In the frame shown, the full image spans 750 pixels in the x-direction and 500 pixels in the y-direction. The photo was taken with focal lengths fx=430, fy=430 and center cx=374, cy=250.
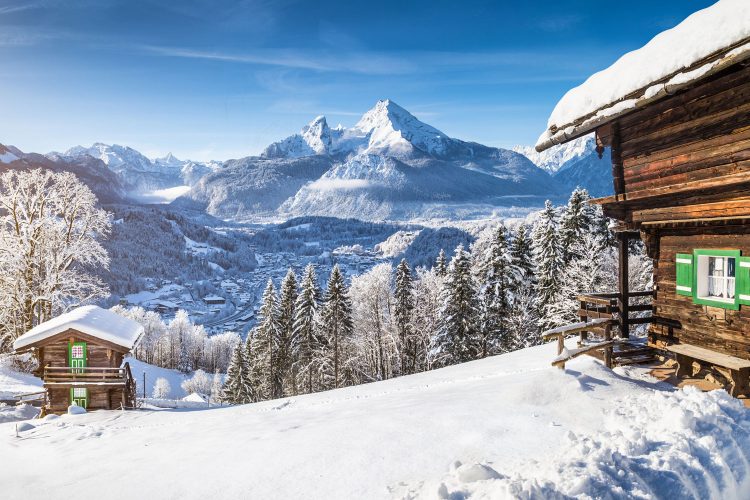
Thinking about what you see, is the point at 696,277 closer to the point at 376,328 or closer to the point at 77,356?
the point at 77,356

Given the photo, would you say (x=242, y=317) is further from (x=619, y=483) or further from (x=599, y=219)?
(x=619, y=483)

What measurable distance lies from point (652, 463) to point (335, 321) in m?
33.2

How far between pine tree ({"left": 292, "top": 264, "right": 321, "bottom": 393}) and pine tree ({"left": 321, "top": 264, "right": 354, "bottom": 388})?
0.98 metres

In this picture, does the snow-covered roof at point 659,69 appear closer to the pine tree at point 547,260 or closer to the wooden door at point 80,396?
the wooden door at point 80,396

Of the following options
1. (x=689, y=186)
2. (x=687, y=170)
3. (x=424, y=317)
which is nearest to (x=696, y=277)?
(x=689, y=186)

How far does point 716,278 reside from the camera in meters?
9.83

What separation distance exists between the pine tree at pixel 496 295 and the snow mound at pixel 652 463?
82.2 feet

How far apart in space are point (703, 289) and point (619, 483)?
293 inches

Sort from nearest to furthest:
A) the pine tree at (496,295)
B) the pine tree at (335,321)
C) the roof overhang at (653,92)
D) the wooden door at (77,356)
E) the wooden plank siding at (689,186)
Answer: the roof overhang at (653,92)
the wooden plank siding at (689,186)
the wooden door at (77,356)
the pine tree at (496,295)
the pine tree at (335,321)

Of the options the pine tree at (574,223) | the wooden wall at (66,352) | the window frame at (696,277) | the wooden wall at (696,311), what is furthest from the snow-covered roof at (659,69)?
the pine tree at (574,223)

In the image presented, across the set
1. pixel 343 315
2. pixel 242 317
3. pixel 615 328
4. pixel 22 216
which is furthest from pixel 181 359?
Answer: pixel 615 328

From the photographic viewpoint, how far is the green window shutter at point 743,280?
890 cm

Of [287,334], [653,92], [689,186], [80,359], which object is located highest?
[653,92]

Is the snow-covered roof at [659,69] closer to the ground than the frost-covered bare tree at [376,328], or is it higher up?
higher up
